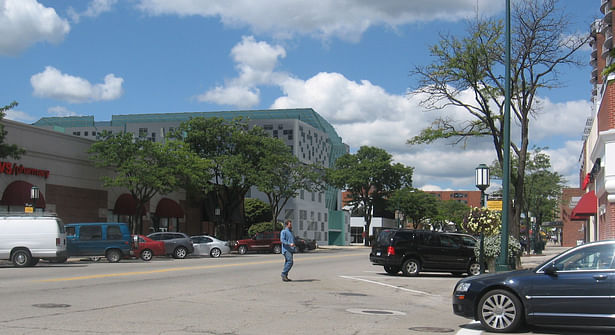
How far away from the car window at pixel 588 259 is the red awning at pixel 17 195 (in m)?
30.7

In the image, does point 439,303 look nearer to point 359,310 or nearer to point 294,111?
point 359,310

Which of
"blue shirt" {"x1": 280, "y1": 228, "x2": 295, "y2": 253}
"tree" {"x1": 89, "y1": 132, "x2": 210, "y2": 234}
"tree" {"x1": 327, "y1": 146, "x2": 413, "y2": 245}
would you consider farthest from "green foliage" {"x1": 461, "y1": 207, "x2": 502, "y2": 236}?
"tree" {"x1": 327, "y1": 146, "x2": 413, "y2": 245}

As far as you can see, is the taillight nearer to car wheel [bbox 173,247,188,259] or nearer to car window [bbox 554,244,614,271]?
car window [bbox 554,244,614,271]

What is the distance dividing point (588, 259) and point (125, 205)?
123ft

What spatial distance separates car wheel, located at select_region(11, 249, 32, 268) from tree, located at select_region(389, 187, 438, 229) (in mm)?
66402

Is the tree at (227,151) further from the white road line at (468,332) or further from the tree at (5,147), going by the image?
the white road line at (468,332)

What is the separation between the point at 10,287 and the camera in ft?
53.0

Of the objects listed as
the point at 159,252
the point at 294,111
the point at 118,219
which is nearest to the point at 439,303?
the point at 159,252

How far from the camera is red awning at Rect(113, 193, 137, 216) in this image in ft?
143

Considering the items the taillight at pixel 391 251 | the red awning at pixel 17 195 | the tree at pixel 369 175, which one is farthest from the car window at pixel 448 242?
the tree at pixel 369 175

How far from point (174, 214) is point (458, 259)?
96.5 ft

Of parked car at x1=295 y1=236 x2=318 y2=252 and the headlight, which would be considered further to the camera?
parked car at x1=295 y1=236 x2=318 y2=252

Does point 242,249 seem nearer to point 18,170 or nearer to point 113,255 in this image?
point 18,170

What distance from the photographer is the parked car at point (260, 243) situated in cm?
4884
